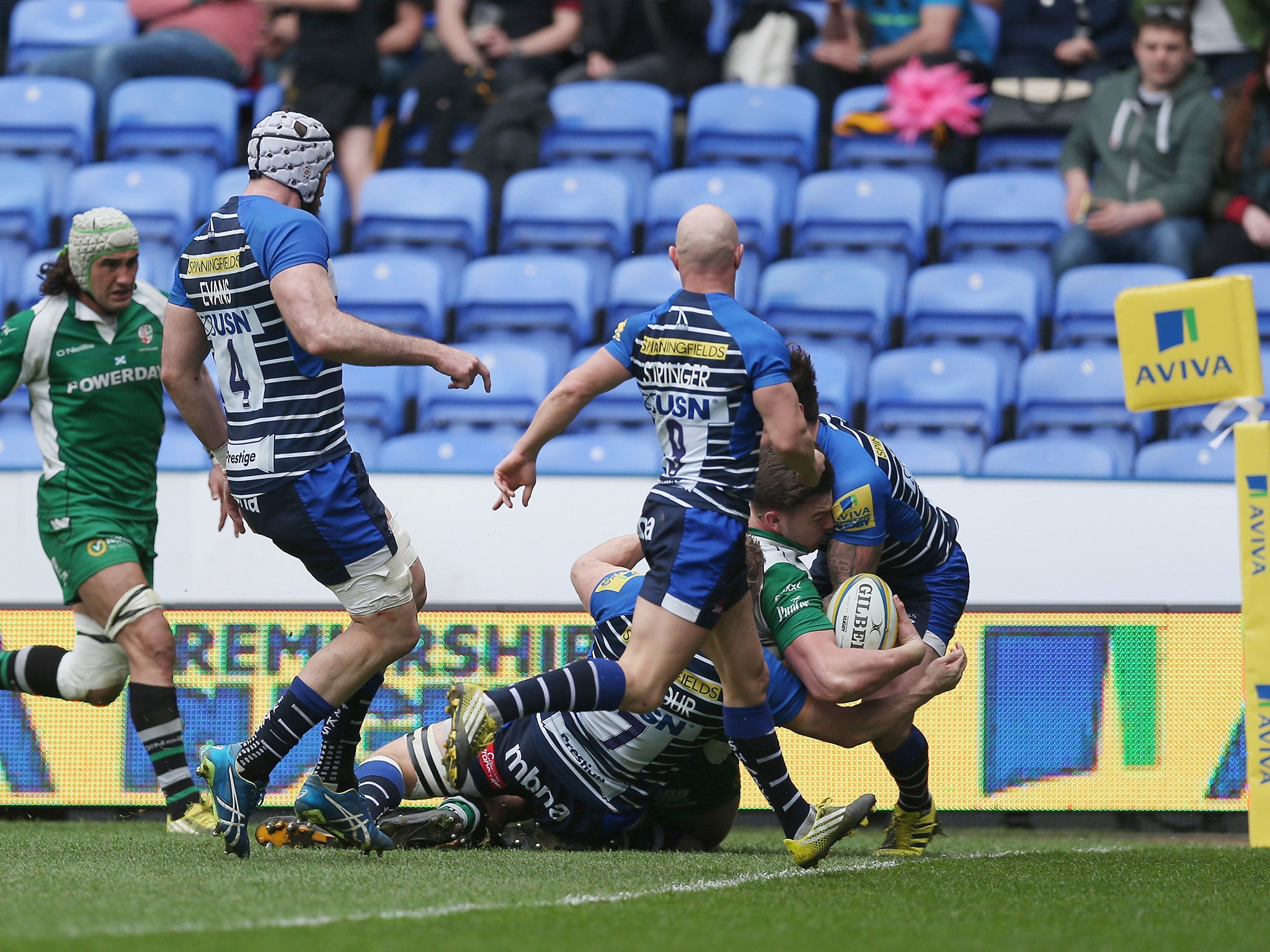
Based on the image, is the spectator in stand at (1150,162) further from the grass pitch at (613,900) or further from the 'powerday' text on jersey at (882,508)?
the grass pitch at (613,900)

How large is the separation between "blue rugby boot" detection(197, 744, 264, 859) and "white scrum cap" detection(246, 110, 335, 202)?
170 centimetres

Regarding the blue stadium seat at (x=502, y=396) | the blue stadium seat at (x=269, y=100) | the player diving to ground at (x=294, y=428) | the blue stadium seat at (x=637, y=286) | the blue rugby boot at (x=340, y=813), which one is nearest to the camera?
the player diving to ground at (x=294, y=428)

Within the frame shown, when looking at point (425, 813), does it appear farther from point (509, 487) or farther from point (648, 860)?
point (509, 487)

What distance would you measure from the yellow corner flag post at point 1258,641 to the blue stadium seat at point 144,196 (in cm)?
696

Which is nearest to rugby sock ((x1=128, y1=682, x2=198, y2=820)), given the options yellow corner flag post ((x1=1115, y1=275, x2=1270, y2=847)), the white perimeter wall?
the white perimeter wall

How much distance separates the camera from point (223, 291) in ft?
15.2

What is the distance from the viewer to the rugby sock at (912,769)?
5.47m

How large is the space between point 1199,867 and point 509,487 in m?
2.53

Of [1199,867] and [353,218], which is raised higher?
[353,218]

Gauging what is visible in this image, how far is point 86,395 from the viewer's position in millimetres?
5891

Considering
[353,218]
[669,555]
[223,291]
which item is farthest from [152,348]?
[353,218]

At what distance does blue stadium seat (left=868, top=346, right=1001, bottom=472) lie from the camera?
873 centimetres

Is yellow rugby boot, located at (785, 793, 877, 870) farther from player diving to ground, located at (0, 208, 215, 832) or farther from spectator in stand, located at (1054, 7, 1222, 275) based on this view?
spectator in stand, located at (1054, 7, 1222, 275)

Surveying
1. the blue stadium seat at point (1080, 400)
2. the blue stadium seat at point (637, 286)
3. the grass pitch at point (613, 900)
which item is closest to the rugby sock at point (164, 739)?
the grass pitch at point (613, 900)
